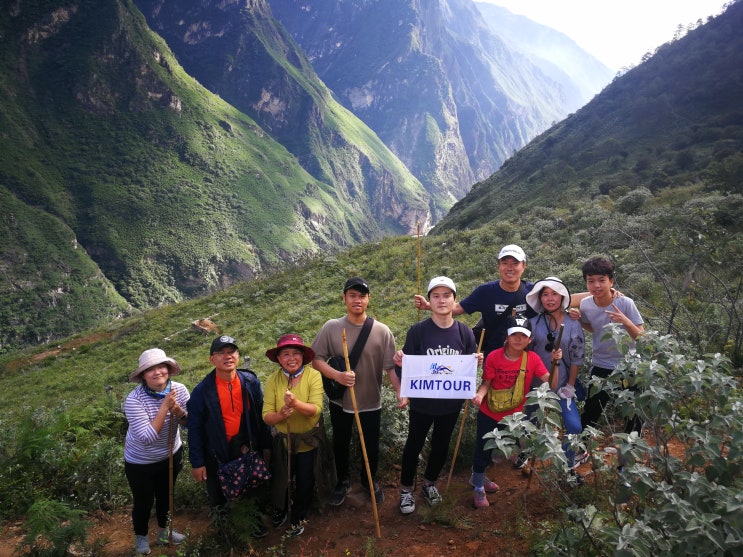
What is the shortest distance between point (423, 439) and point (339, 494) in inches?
45.3

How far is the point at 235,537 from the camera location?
12.5 feet

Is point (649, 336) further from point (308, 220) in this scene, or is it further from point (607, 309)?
point (308, 220)

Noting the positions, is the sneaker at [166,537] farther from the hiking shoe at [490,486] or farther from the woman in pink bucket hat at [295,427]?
the hiking shoe at [490,486]

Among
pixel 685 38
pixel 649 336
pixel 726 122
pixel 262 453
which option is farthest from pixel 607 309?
pixel 685 38

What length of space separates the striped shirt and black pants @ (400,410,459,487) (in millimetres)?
2263

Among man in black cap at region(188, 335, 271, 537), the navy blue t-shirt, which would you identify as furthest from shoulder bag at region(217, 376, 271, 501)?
the navy blue t-shirt

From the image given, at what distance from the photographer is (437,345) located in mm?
4020

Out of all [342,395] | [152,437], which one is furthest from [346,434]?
[152,437]

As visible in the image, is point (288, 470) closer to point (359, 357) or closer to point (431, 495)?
point (359, 357)

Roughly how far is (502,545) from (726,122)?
144 ft

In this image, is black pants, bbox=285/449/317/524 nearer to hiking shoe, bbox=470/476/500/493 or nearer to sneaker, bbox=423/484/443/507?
sneaker, bbox=423/484/443/507

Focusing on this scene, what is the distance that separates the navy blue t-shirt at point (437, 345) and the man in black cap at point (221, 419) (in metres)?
1.59

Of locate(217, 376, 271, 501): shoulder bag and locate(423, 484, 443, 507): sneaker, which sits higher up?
locate(217, 376, 271, 501): shoulder bag

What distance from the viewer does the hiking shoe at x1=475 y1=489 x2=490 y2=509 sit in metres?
4.07
